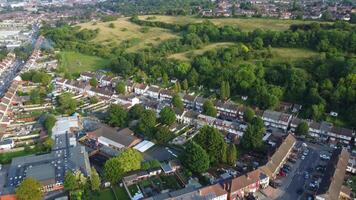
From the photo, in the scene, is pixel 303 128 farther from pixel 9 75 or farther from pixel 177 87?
pixel 9 75

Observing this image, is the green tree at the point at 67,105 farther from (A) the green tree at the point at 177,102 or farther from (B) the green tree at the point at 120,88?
(A) the green tree at the point at 177,102

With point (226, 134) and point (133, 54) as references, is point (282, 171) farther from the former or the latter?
point (133, 54)

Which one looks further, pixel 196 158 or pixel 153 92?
pixel 153 92

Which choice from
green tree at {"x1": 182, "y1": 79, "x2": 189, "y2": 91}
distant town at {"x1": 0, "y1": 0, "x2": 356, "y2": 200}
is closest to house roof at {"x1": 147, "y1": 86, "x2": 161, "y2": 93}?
distant town at {"x1": 0, "y1": 0, "x2": 356, "y2": 200}

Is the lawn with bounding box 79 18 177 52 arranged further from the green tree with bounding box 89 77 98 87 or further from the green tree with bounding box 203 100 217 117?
the green tree with bounding box 203 100 217 117

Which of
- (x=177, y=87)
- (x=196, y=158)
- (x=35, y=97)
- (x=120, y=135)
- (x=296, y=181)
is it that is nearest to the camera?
(x=196, y=158)

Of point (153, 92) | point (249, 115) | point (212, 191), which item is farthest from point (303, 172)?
point (153, 92)
